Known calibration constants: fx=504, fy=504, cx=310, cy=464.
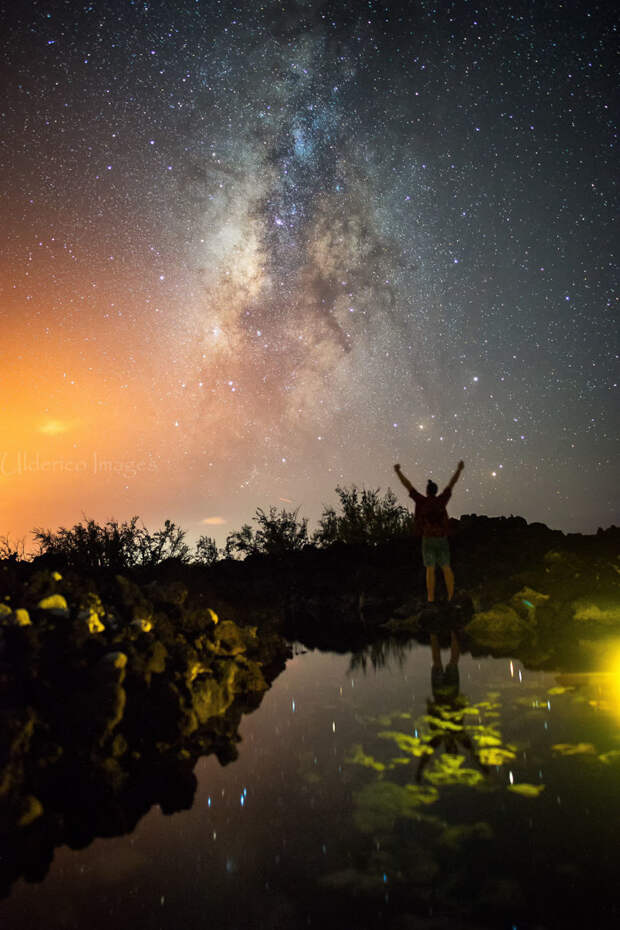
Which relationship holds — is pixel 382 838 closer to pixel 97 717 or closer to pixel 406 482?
pixel 97 717

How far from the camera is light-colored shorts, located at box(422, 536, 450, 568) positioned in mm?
10859

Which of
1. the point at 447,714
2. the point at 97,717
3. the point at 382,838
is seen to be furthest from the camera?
the point at 447,714

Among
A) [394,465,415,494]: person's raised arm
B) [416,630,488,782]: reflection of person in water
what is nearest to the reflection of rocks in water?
[416,630,488,782]: reflection of person in water

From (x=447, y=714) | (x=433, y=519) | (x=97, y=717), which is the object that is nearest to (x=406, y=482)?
(x=433, y=519)

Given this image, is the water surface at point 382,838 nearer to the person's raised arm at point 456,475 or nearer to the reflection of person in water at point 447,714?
the reflection of person in water at point 447,714

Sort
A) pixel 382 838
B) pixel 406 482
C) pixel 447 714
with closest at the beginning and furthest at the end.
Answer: pixel 382 838, pixel 447 714, pixel 406 482

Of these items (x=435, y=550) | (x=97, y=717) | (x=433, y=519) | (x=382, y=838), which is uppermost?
(x=433, y=519)

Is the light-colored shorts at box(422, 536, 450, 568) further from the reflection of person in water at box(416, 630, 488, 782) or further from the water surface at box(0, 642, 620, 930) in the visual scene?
the water surface at box(0, 642, 620, 930)

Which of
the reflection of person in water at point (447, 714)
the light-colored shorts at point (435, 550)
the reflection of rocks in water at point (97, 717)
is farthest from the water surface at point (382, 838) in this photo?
the light-colored shorts at point (435, 550)

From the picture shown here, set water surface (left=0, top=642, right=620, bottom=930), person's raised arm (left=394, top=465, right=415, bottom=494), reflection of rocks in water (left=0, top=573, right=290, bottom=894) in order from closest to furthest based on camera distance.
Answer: water surface (left=0, top=642, right=620, bottom=930) → reflection of rocks in water (left=0, top=573, right=290, bottom=894) → person's raised arm (left=394, top=465, right=415, bottom=494)

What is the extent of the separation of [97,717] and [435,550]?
26.6 ft

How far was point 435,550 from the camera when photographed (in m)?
10.9

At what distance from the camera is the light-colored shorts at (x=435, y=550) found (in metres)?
10.9

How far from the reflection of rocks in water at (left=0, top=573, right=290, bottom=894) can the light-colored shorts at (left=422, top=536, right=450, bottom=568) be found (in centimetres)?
573
